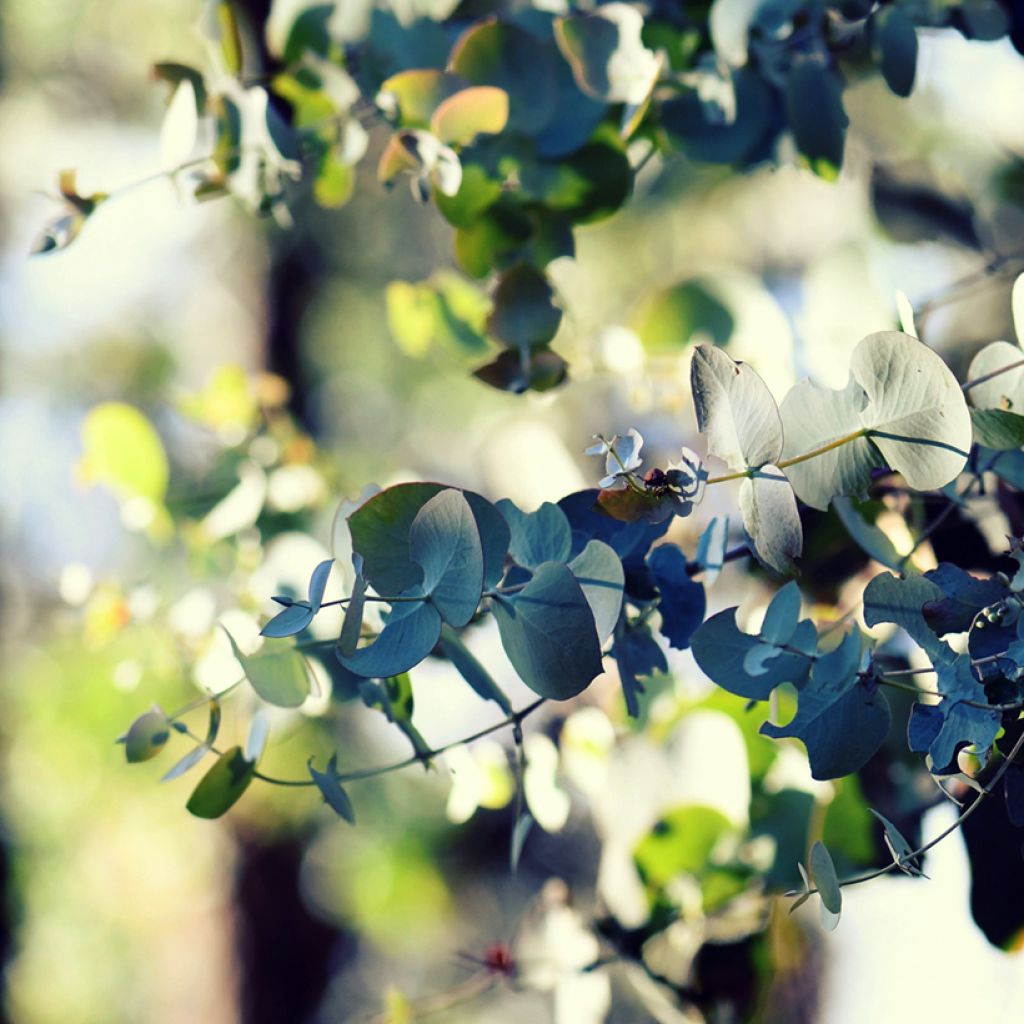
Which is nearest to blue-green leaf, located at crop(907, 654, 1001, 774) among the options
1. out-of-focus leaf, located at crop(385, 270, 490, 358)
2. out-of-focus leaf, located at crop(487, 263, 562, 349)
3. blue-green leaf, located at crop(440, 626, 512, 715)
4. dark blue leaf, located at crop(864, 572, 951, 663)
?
dark blue leaf, located at crop(864, 572, 951, 663)

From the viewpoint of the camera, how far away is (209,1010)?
193cm

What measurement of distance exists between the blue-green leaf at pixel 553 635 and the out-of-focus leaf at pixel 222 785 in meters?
0.12

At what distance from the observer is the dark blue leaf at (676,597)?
0.30 meters

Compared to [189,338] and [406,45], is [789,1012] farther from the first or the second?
[189,338]

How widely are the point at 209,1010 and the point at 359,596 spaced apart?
2.01 meters

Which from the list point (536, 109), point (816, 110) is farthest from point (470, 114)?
point (816, 110)

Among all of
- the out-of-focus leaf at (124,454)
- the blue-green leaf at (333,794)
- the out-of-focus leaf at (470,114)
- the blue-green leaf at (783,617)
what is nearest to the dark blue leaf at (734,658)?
the blue-green leaf at (783,617)

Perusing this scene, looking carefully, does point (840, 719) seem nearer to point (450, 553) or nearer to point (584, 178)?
point (450, 553)

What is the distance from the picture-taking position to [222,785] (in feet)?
1.03

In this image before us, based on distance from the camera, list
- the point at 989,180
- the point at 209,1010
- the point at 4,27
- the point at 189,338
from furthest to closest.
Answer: the point at 4,27, the point at 189,338, the point at 209,1010, the point at 989,180

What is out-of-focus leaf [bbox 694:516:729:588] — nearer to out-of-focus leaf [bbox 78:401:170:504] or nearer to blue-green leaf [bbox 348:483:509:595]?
blue-green leaf [bbox 348:483:509:595]

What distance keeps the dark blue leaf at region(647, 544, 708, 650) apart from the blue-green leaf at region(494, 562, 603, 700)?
0.21ft

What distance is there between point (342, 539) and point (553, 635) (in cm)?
12

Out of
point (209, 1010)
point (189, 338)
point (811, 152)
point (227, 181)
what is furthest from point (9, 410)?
point (811, 152)
